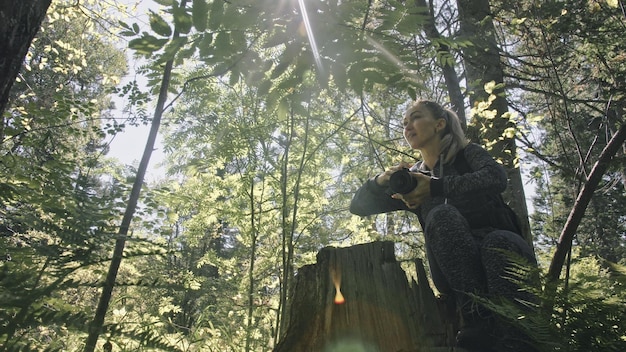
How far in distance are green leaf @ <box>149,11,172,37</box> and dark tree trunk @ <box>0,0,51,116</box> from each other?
0.50 m

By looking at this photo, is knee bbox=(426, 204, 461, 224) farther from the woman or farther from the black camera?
the black camera

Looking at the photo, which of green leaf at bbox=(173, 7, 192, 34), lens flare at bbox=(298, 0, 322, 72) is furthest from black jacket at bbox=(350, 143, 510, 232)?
green leaf at bbox=(173, 7, 192, 34)

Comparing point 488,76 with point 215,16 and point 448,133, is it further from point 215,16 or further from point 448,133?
point 215,16

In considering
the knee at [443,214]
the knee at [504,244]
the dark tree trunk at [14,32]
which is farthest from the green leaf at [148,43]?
the knee at [504,244]

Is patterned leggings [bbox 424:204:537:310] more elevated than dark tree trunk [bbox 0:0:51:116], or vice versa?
dark tree trunk [bbox 0:0:51:116]

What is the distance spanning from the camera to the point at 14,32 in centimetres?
97

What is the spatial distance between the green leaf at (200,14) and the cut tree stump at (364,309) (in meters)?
1.10

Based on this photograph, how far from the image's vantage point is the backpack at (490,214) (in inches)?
77.2

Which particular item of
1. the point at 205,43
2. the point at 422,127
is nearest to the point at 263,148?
the point at 422,127

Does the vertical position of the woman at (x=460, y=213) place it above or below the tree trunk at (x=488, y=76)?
below

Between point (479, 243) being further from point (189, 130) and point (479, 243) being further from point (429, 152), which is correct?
point (189, 130)

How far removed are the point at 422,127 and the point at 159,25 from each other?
147 cm

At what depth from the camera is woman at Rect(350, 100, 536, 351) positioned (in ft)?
5.59

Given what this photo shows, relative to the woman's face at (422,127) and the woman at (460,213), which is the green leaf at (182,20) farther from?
the woman's face at (422,127)
